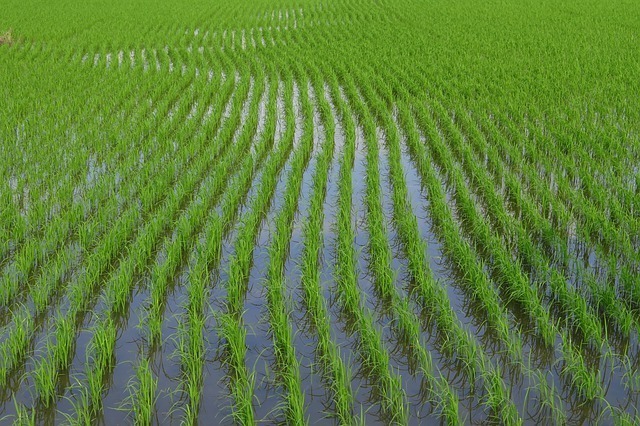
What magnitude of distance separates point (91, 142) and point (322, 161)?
8.28 ft

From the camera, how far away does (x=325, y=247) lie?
5066mm

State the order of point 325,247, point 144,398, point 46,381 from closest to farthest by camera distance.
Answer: point 144,398
point 46,381
point 325,247

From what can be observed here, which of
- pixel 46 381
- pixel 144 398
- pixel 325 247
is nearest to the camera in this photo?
pixel 144 398

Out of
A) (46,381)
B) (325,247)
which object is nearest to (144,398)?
(46,381)

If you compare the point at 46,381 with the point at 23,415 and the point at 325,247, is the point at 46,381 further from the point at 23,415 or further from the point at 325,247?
the point at 325,247

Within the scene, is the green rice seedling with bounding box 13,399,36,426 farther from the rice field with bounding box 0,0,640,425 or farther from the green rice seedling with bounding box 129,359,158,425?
the green rice seedling with bounding box 129,359,158,425

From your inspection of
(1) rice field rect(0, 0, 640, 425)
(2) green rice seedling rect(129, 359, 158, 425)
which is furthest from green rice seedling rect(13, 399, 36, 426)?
(2) green rice seedling rect(129, 359, 158, 425)

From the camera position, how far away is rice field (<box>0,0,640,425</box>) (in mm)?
3381

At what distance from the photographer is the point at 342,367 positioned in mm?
3273

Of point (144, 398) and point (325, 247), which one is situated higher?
point (144, 398)

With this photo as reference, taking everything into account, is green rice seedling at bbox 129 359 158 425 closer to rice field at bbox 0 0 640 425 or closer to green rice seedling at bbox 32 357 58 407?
rice field at bbox 0 0 640 425

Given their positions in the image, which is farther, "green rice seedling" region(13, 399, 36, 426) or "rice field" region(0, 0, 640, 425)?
"rice field" region(0, 0, 640, 425)

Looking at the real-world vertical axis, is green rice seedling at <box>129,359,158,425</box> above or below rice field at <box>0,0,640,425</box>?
above

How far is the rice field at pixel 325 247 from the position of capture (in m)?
3.38
